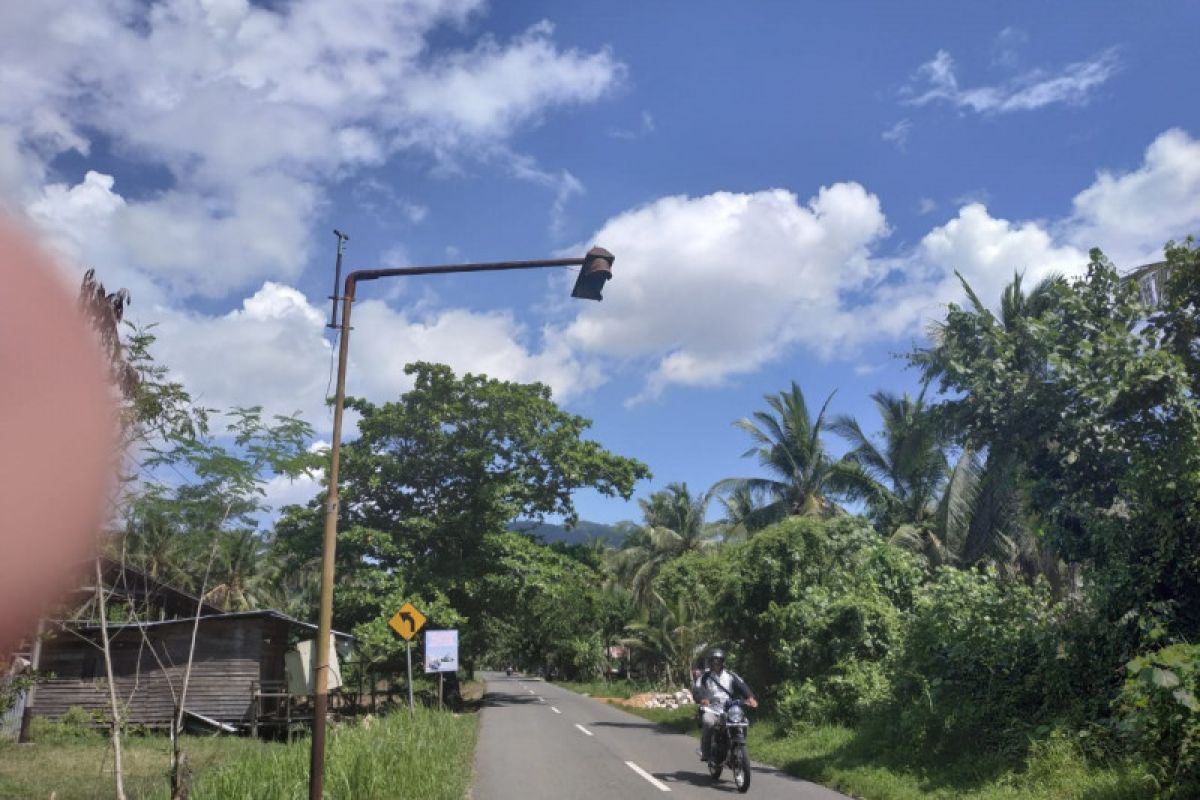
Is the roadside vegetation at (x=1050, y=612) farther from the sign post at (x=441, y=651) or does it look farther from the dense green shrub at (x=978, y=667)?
the sign post at (x=441, y=651)

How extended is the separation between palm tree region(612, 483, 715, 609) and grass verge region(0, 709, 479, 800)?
24.6 metres

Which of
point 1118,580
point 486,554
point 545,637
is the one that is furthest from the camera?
point 545,637

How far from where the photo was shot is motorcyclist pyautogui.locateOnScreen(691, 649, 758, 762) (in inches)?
416

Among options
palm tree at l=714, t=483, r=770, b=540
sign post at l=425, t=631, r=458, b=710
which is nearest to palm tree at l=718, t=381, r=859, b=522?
palm tree at l=714, t=483, r=770, b=540

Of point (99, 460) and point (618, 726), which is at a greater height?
point (99, 460)

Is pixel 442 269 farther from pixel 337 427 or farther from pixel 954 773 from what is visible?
pixel 954 773

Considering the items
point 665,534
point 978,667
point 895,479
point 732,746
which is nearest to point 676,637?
point 665,534

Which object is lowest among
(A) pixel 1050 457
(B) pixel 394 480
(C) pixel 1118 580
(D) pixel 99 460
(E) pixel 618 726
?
(E) pixel 618 726

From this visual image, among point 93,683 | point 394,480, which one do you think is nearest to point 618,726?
point 394,480

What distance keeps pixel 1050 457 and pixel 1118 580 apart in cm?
205

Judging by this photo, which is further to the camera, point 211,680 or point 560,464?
point 560,464

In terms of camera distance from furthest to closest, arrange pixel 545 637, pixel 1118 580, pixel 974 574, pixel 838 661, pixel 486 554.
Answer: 1. pixel 545 637
2. pixel 486 554
3. pixel 838 661
4. pixel 974 574
5. pixel 1118 580

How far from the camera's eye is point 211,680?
21125 millimetres

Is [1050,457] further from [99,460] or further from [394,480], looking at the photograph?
[394,480]
